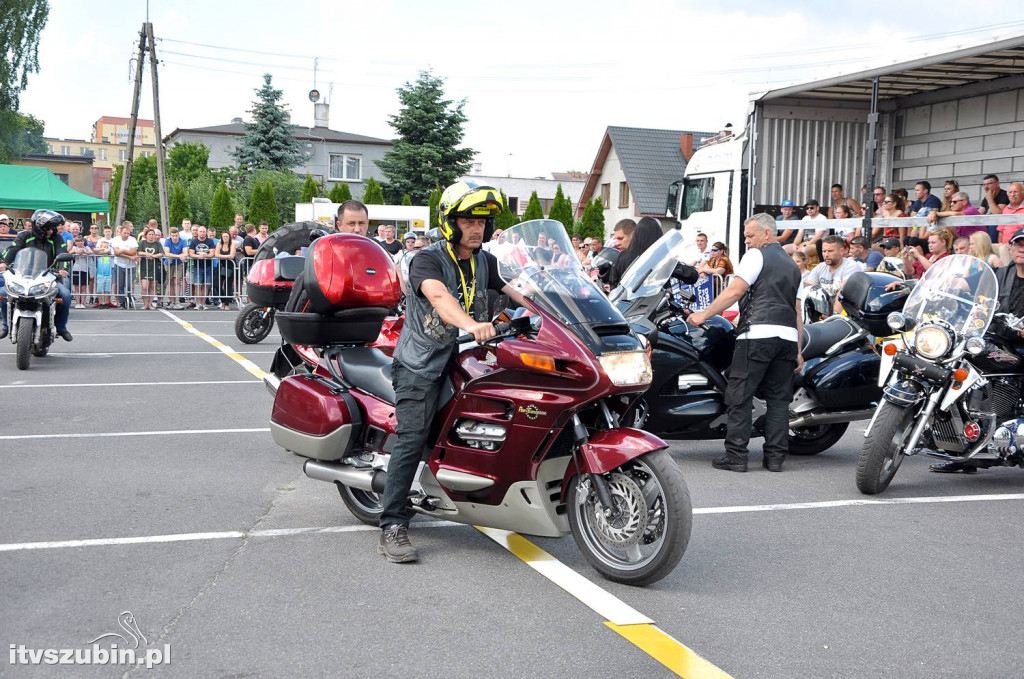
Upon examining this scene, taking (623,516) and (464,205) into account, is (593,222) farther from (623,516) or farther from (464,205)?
(623,516)

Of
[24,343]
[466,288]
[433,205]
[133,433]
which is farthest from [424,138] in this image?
[466,288]

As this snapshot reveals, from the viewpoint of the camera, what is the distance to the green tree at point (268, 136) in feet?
188

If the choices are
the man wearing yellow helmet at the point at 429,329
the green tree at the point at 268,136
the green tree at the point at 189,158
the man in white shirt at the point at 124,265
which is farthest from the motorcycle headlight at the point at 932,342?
the green tree at the point at 189,158

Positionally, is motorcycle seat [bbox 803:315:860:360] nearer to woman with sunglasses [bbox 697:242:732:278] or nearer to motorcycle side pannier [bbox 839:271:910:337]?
motorcycle side pannier [bbox 839:271:910:337]

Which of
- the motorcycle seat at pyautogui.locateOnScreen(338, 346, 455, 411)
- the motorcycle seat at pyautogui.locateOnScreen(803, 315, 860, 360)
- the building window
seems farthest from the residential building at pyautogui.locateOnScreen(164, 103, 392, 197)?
the motorcycle seat at pyautogui.locateOnScreen(338, 346, 455, 411)

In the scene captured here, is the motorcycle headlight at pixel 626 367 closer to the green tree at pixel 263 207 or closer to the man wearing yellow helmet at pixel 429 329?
the man wearing yellow helmet at pixel 429 329

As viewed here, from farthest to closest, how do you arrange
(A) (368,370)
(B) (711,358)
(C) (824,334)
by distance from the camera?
(C) (824,334), (B) (711,358), (A) (368,370)

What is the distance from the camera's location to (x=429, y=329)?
4668 mm

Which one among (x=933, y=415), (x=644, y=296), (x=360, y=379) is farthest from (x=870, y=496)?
(x=360, y=379)

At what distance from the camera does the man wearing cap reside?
1523 cm

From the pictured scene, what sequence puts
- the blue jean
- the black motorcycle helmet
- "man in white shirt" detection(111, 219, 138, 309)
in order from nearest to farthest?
the black motorcycle helmet < the blue jean < "man in white shirt" detection(111, 219, 138, 309)

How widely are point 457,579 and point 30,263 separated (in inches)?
364

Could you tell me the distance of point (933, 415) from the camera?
6.50 m

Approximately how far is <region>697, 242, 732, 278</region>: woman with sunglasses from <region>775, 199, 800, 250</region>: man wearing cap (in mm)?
890
